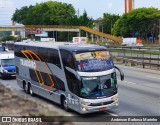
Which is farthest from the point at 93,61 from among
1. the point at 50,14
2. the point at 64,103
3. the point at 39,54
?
the point at 50,14

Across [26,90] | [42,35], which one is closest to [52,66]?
[26,90]

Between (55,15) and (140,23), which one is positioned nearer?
(140,23)

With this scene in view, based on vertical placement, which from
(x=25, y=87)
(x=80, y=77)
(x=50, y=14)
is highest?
(x=50, y=14)

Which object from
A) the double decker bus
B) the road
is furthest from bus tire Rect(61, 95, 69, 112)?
the road

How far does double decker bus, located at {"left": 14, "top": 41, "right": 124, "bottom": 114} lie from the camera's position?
15.8 metres

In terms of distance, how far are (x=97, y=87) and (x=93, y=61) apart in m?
1.23

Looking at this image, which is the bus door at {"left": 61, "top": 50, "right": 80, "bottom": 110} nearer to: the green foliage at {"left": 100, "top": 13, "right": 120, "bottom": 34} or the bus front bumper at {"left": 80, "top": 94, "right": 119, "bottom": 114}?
the bus front bumper at {"left": 80, "top": 94, "right": 119, "bottom": 114}

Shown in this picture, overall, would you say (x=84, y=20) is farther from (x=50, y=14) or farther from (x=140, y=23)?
(x=140, y=23)

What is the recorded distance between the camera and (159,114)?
15.9m

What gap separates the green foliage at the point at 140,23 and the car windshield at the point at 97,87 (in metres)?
98.9

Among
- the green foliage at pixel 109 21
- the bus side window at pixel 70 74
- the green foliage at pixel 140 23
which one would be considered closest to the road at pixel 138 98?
the bus side window at pixel 70 74

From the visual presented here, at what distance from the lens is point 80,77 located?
1579 centimetres

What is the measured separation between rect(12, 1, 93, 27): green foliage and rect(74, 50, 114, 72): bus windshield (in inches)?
4754

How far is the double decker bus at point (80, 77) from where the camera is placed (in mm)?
15773
